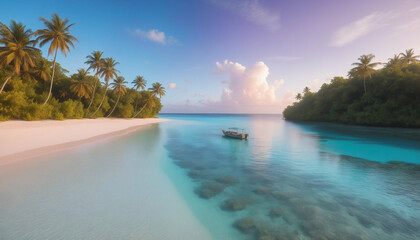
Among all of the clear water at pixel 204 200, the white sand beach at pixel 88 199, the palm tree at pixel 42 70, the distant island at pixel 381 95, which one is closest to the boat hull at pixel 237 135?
the clear water at pixel 204 200

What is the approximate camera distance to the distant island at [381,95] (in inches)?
1126

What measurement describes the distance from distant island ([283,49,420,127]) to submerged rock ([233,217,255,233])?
4336cm

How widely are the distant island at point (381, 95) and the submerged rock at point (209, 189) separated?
1686 inches

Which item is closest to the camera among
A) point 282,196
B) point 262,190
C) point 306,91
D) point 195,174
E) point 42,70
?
point 282,196

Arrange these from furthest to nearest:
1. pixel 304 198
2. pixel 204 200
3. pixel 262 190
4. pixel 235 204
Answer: pixel 262 190 < pixel 304 198 < pixel 204 200 < pixel 235 204

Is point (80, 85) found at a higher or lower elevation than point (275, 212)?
higher

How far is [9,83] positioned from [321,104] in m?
73.7

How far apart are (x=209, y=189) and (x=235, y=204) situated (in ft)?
5.26

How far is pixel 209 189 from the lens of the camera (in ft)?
22.5

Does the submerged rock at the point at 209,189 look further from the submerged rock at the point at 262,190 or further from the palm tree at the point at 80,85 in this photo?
the palm tree at the point at 80,85

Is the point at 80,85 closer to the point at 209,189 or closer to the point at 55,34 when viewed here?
the point at 55,34

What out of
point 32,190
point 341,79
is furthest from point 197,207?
point 341,79

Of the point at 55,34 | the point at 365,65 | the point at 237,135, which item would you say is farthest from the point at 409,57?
the point at 55,34

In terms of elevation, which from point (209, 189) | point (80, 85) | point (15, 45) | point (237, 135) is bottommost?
point (209, 189)
